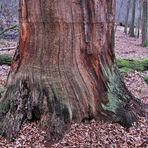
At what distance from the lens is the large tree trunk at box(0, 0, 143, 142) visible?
4.50m

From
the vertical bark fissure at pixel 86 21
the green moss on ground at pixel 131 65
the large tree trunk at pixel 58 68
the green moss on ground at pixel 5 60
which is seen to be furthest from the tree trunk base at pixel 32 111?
the green moss on ground at pixel 5 60

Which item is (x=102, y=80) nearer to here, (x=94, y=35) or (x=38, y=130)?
(x=94, y=35)

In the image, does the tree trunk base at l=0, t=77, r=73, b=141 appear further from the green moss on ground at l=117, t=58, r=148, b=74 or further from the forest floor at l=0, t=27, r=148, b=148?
the green moss on ground at l=117, t=58, r=148, b=74

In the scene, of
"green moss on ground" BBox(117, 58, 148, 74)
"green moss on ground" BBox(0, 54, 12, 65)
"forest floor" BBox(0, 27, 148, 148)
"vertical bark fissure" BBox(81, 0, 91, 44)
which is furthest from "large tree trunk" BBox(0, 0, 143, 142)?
"green moss on ground" BBox(0, 54, 12, 65)

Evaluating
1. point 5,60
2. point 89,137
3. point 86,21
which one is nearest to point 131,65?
point 5,60

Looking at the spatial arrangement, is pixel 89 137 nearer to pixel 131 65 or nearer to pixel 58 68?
pixel 58 68

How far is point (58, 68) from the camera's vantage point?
4.60m

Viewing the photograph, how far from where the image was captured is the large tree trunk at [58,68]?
177 inches

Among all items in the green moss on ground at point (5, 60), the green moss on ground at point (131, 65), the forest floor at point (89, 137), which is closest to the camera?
the forest floor at point (89, 137)

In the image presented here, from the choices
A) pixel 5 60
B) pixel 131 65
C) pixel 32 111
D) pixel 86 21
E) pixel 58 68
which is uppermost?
pixel 86 21

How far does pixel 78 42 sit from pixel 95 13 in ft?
1.56

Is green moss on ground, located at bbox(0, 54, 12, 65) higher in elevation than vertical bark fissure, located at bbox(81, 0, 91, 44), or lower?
lower

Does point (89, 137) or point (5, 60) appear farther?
point (5, 60)

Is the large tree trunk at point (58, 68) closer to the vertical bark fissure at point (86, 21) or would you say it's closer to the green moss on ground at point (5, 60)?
the vertical bark fissure at point (86, 21)
